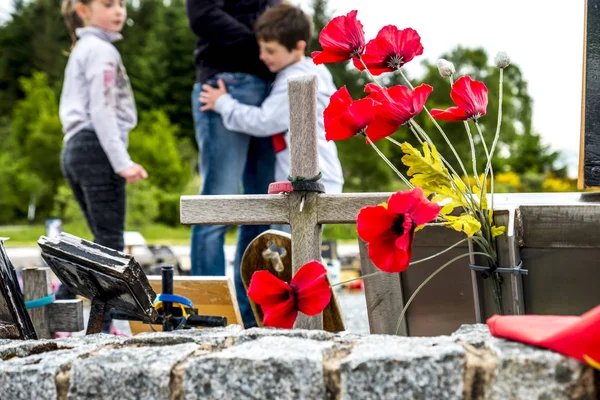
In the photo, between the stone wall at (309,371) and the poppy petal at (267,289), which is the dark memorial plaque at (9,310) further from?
the poppy petal at (267,289)

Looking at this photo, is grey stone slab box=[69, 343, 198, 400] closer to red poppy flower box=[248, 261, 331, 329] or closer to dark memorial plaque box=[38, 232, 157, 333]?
red poppy flower box=[248, 261, 331, 329]

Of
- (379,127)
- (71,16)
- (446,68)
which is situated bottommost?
(379,127)

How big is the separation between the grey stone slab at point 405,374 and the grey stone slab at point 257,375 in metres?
0.05

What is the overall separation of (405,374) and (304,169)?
2.73 feet

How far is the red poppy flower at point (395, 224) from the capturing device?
126 cm

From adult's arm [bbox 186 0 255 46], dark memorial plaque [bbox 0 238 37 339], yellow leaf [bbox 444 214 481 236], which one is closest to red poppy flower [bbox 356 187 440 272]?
yellow leaf [bbox 444 214 481 236]

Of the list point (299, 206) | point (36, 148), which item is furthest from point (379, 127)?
point (36, 148)

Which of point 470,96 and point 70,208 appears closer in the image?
point 470,96

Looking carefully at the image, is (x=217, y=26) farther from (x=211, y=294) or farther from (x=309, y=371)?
(x=309, y=371)

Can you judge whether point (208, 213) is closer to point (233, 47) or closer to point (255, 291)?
point (255, 291)

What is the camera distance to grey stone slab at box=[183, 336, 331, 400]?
3.59 feet

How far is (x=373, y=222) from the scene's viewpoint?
1273mm

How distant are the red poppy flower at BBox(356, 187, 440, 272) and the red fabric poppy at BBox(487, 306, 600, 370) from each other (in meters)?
0.21

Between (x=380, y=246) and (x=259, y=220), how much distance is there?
591mm
